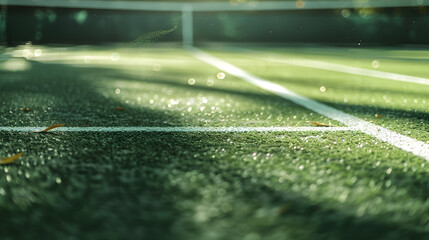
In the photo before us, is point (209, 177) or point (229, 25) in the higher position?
point (229, 25)

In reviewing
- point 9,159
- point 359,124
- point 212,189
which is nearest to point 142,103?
point 359,124

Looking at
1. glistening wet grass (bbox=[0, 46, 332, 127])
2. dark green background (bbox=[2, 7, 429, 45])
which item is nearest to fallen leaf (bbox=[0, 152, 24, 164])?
glistening wet grass (bbox=[0, 46, 332, 127])

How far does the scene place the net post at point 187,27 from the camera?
17.2 metres

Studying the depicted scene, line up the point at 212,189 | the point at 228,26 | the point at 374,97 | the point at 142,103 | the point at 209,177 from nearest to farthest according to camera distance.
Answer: the point at 212,189, the point at 209,177, the point at 142,103, the point at 374,97, the point at 228,26

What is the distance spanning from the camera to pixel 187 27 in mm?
17688

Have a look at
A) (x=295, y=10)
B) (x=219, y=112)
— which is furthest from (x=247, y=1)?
(x=219, y=112)

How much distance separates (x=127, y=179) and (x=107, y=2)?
18.4m

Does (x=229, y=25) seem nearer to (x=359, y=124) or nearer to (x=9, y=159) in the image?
(x=359, y=124)

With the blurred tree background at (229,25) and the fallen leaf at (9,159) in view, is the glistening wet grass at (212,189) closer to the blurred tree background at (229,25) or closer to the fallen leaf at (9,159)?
the fallen leaf at (9,159)

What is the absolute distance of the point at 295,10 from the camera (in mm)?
17891

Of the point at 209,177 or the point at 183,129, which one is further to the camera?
the point at 183,129

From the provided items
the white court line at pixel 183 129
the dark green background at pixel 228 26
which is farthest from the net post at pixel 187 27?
the white court line at pixel 183 129

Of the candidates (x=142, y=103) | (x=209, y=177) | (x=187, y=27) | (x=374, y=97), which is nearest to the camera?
(x=209, y=177)

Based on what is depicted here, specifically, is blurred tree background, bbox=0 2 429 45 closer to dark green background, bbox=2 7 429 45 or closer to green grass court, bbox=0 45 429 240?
dark green background, bbox=2 7 429 45
